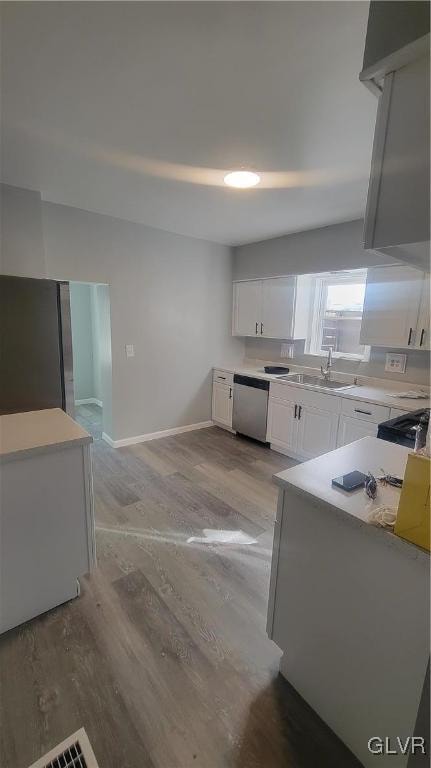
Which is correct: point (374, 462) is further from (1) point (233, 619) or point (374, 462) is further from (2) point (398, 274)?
(2) point (398, 274)

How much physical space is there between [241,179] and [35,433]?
217 cm

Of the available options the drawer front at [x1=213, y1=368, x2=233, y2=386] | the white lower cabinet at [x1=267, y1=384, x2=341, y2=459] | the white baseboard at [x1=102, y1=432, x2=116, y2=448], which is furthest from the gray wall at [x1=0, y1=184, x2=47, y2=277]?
the white lower cabinet at [x1=267, y1=384, x2=341, y2=459]

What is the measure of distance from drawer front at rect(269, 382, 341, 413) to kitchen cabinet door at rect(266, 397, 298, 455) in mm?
69

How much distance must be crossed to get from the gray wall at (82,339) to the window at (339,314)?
3585 millimetres

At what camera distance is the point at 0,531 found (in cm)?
149

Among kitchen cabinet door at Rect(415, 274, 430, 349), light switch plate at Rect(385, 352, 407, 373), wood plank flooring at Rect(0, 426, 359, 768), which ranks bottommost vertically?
wood plank flooring at Rect(0, 426, 359, 768)

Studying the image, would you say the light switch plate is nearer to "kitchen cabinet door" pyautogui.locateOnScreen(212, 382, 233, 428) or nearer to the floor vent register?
"kitchen cabinet door" pyautogui.locateOnScreen(212, 382, 233, 428)

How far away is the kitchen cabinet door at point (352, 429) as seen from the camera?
2.89 meters

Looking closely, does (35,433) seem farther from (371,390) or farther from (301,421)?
(371,390)

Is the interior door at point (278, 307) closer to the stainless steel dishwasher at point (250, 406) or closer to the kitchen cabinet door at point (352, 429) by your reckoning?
the stainless steel dishwasher at point (250, 406)

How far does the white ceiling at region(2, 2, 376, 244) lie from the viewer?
117 centimetres

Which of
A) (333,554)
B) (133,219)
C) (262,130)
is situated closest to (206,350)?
(133,219)

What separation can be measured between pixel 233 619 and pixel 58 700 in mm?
840

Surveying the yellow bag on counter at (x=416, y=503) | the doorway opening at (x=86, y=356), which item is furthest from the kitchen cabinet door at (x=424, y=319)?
the doorway opening at (x=86, y=356)
